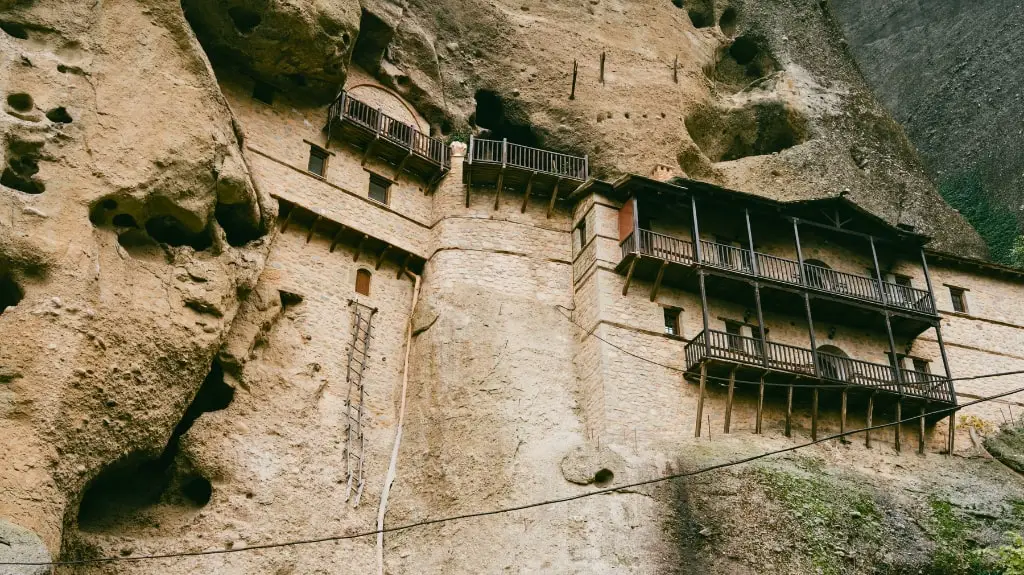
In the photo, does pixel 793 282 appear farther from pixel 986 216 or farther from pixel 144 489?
pixel 144 489

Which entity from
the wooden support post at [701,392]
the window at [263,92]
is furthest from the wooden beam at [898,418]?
the window at [263,92]

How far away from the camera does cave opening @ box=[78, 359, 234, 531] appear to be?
16453mm

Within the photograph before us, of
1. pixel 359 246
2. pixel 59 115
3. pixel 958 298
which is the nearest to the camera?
pixel 59 115

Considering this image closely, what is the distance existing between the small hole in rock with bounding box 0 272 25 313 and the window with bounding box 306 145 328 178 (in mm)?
9361

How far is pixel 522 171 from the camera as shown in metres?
24.5

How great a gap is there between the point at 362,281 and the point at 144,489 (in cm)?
746

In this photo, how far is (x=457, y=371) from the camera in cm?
2094

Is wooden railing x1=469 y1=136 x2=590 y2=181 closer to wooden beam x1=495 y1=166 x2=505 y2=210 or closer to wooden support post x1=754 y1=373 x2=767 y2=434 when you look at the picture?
wooden beam x1=495 y1=166 x2=505 y2=210

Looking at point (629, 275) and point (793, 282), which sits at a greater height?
point (793, 282)

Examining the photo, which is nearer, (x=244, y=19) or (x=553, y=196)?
(x=244, y=19)

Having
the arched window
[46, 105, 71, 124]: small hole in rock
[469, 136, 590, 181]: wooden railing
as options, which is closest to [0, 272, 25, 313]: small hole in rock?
[46, 105, 71, 124]: small hole in rock

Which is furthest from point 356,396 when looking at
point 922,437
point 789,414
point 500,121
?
point 922,437

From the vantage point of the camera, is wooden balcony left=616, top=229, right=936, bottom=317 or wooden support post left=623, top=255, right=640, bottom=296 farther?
wooden balcony left=616, top=229, right=936, bottom=317

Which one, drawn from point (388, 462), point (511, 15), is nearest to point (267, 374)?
point (388, 462)
